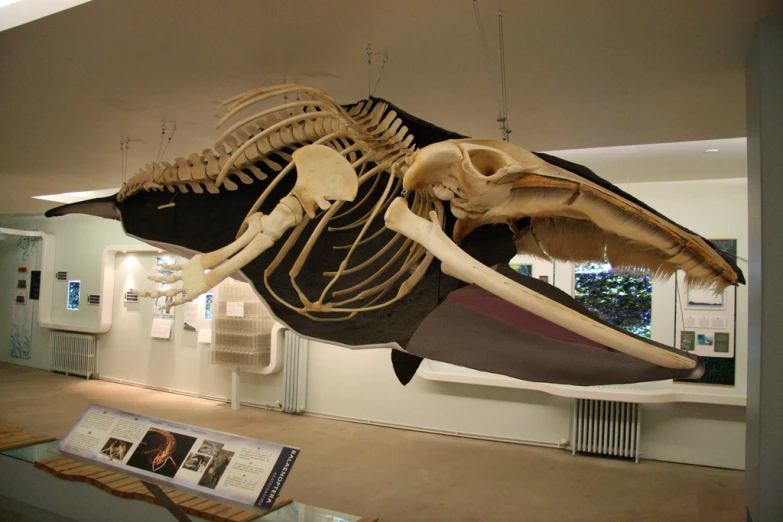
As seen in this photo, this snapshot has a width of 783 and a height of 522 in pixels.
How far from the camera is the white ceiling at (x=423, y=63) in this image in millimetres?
2098

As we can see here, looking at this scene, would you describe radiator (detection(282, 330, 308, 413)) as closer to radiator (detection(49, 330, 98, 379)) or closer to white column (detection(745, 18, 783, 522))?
radiator (detection(49, 330, 98, 379))

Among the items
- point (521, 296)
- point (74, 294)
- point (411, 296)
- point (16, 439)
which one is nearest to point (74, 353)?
point (74, 294)

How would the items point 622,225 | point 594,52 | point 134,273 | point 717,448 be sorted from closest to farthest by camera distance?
point 622,225 → point 594,52 → point 717,448 → point 134,273

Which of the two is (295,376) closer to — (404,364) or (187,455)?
(187,455)

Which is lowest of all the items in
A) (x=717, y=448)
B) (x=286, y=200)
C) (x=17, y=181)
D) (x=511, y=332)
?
(x=717, y=448)

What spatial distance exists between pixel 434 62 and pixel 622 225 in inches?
57.4

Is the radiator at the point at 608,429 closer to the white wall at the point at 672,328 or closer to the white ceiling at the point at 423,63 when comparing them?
the white wall at the point at 672,328

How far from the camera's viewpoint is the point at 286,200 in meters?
1.83

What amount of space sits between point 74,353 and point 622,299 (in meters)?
7.30

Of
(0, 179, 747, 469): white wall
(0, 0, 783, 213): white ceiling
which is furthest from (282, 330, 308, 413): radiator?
(0, 0, 783, 213): white ceiling

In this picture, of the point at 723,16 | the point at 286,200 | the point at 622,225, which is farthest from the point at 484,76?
the point at 622,225

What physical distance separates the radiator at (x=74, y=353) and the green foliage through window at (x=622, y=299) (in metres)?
6.69

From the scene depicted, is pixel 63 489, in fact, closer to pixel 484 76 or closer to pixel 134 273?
pixel 484 76

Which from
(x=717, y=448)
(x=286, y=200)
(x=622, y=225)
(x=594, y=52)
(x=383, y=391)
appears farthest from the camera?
(x=383, y=391)
